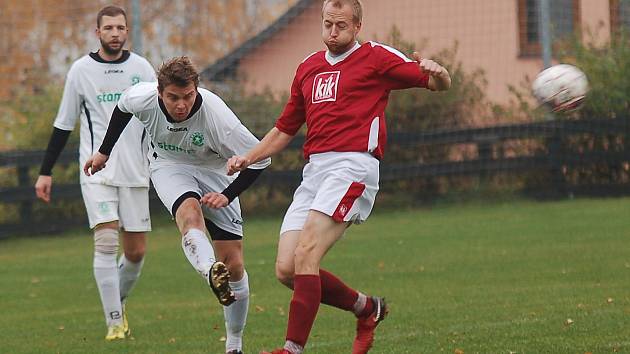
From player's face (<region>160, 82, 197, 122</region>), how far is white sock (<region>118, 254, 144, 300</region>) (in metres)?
2.42

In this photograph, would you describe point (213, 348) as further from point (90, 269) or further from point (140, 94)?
point (90, 269)

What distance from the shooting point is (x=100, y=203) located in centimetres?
878

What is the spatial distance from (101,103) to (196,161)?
174 cm

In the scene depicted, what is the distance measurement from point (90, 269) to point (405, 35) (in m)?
9.64

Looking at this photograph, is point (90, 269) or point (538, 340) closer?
point (538, 340)

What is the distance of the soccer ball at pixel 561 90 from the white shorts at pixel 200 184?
1.94m

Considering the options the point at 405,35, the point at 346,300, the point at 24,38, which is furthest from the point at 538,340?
the point at 405,35

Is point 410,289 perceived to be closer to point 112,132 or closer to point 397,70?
point 112,132

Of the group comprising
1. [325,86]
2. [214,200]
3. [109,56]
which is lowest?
[214,200]

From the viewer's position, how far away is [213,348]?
7.95 m

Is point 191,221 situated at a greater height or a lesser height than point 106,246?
greater

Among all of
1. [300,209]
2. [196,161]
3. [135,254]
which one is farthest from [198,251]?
[135,254]

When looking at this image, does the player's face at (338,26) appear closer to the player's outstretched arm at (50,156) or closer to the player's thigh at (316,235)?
the player's thigh at (316,235)

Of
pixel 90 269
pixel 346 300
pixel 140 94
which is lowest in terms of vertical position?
pixel 90 269
